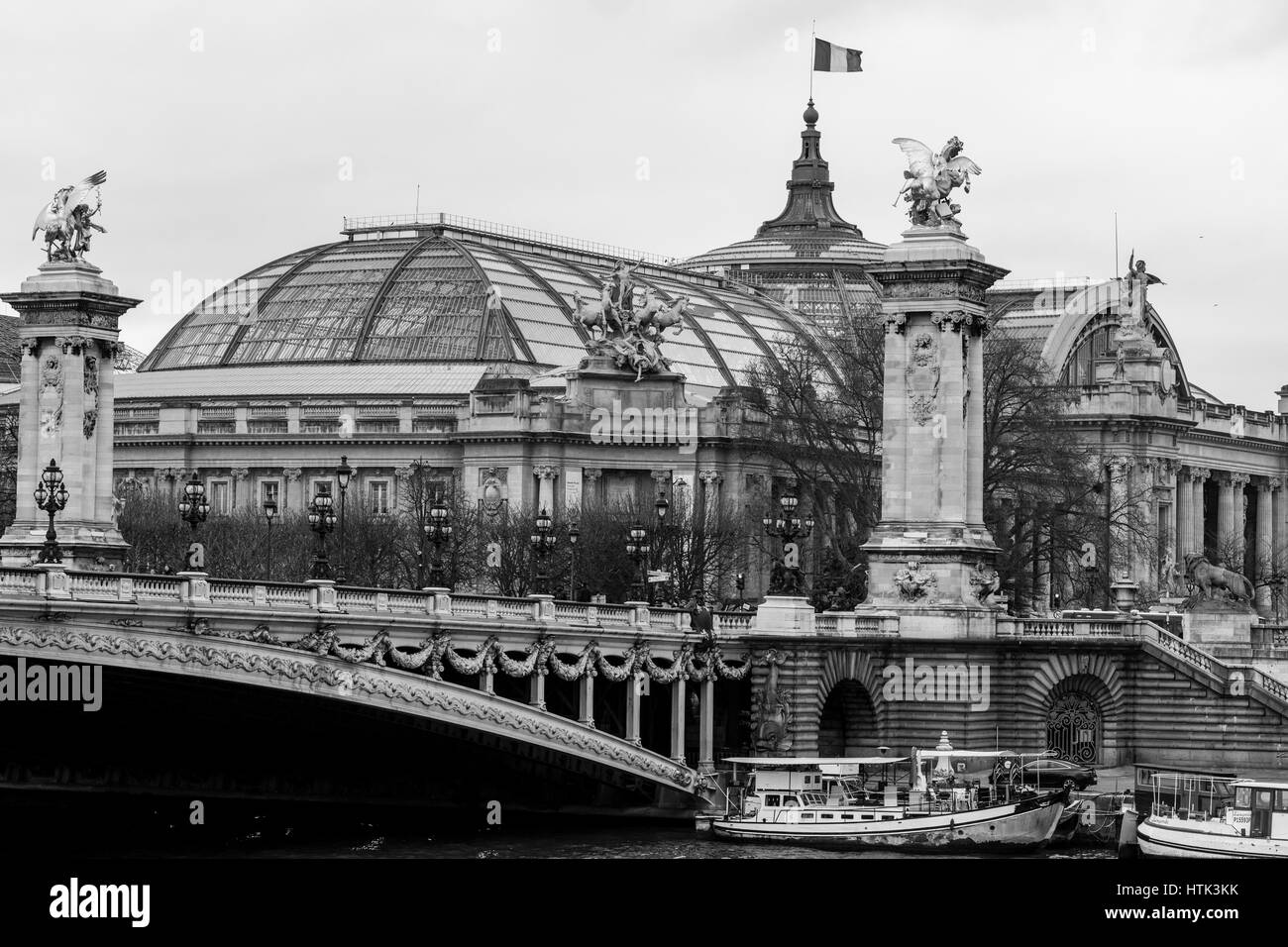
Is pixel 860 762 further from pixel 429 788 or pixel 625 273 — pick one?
pixel 625 273

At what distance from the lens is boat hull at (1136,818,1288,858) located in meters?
63.8

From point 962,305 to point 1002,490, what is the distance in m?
21.0

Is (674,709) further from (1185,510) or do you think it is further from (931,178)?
(1185,510)

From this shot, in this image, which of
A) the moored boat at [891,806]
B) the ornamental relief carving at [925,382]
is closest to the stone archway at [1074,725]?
the moored boat at [891,806]

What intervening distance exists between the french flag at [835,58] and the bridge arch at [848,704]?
20.9 meters

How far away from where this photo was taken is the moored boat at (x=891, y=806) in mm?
69062

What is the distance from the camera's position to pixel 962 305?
80938 mm

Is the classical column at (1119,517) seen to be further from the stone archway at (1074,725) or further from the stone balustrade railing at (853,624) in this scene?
the stone balustrade railing at (853,624)

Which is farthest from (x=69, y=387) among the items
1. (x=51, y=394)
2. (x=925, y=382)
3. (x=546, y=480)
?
(x=546, y=480)

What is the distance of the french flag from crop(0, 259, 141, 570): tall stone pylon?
68.0 feet

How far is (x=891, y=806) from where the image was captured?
71062mm

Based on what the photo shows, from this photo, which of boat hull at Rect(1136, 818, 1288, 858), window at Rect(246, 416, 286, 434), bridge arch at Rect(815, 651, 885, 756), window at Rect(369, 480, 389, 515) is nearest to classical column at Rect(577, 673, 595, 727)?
bridge arch at Rect(815, 651, 885, 756)

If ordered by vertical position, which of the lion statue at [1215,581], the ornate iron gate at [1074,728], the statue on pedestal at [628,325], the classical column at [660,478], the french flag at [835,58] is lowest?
the ornate iron gate at [1074,728]
